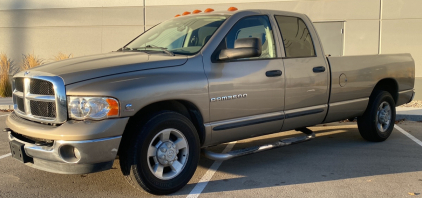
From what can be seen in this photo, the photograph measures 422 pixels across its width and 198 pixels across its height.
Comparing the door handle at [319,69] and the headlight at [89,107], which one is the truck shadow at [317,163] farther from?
the headlight at [89,107]

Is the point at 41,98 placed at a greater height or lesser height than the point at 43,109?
greater

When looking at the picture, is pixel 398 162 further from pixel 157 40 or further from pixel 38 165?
pixel 38 165

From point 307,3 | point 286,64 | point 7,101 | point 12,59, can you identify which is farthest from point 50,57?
point 286,64

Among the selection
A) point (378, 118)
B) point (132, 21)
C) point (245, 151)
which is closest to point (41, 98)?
point (245, 151)

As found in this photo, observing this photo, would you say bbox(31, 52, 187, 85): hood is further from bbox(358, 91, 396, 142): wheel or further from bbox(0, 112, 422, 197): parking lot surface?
bbox(358, 91, 396, 142): wheel

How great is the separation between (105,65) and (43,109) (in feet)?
2.26

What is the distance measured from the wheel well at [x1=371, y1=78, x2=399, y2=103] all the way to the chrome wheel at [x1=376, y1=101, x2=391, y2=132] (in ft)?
0.82

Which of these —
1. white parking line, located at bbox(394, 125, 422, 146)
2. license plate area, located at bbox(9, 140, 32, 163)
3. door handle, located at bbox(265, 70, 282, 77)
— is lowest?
white parking line, located at bbox(394, 125, 422, 146)

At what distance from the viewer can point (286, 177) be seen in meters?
5.05

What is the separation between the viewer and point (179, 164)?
4.45 meters

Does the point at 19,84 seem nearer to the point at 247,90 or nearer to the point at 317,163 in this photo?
the point at 247,90

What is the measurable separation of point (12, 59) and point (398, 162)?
1276 centimetres

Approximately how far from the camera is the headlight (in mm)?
3850

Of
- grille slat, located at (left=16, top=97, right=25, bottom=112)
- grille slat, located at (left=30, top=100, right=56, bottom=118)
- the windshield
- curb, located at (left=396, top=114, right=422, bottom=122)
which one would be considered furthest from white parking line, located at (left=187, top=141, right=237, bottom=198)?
curb, located at (left=396, top=114, right=422, bottom=122)
